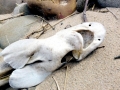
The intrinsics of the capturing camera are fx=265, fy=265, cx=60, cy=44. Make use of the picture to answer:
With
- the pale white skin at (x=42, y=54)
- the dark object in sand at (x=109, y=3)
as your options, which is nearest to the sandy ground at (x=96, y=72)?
the pale white skin at (x=42, y=54)

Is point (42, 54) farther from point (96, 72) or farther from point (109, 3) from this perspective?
point (109, 3)

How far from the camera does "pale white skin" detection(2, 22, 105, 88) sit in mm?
1450

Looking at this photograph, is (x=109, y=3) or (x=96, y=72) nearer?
(x=96, y=72)

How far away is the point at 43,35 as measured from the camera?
1.92 m

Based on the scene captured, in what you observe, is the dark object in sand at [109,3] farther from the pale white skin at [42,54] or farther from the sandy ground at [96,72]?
the pale white skin at [42,54]

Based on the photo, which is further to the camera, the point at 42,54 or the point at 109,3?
the point at 109,3

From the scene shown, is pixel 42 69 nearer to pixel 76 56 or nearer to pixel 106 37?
pixel 76 56

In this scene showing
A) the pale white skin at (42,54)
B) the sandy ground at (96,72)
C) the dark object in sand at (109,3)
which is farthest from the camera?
the dark object in sand at (109,3)

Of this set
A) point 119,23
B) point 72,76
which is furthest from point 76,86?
point 119,23

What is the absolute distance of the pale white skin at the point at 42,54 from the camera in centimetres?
145

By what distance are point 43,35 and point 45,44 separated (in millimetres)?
412

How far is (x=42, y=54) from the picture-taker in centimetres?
150

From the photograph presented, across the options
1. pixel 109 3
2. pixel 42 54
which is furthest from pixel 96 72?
pixel 109 3

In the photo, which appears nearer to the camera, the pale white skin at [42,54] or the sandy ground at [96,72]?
the sandy ground at [96,72]
